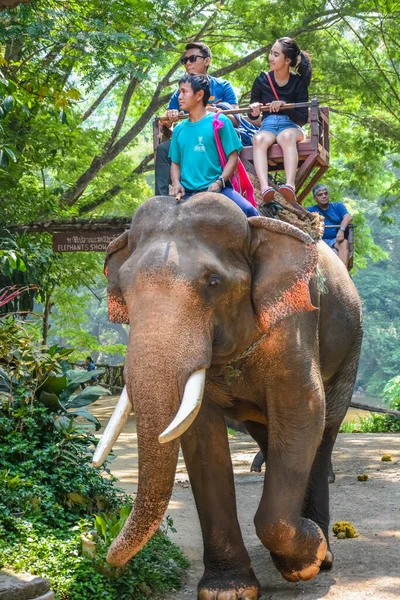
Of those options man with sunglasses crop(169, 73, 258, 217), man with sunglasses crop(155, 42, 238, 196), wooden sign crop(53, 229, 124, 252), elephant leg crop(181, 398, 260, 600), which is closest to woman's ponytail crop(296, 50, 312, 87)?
man with sunglasses crop(155, 42, 238, 196)

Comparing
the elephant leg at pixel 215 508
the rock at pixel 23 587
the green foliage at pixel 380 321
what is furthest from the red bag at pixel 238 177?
the green foliage at pixel 380 321

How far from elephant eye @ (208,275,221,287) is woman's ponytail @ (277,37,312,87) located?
2.98 m

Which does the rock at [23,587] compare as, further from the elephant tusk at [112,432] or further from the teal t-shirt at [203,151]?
the teal t-shirt at [203,151]

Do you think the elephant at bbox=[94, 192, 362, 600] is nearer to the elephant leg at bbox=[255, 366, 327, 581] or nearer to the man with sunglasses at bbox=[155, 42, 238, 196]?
the elephant leg at bbox=[255, 366, 327, 581]

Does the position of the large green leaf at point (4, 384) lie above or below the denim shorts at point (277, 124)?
below

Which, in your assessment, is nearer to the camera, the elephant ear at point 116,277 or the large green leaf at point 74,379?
the elephant ear at point 116,277

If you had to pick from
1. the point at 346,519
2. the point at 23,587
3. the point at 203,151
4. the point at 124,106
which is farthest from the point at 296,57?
the point at 124,106

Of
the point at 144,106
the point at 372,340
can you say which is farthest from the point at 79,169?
the point at 372,340

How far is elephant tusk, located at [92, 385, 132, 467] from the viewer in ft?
13.8

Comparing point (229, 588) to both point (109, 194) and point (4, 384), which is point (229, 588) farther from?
point (109, 194)

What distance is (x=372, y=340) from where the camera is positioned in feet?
166

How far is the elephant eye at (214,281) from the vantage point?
4.49 metres

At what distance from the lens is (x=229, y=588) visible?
5.15m

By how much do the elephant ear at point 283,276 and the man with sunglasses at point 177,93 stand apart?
131 centimetres
